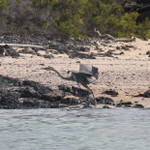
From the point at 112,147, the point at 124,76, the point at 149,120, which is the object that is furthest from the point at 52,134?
the point at 124,76

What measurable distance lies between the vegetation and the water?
1191 cm

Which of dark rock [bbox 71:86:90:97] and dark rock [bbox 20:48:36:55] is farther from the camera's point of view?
dark rock [bbox 20:48:36:55]

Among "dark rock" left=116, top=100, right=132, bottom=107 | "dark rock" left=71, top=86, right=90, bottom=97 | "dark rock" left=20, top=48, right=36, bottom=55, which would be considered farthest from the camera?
"dark rock" left=20, top=48, right=36, bottom=55

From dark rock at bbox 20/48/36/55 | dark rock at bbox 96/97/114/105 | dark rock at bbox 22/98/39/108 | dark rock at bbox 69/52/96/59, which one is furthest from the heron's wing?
dark rock at bbox 20/48/36/55

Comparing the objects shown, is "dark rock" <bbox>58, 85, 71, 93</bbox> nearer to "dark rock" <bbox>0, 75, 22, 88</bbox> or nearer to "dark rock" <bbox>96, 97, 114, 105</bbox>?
"dark rock" <bbox>96, 97, 114, 105</bbox>

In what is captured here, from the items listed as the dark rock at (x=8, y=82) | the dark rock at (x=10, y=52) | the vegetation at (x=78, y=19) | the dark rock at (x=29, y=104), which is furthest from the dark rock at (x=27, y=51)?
the dark rock at (x=29, y=104)

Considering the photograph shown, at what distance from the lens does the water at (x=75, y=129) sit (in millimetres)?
7961

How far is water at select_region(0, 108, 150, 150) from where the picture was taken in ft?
26.1

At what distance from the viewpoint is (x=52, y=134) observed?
29.0ft

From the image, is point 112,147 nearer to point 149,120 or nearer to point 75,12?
point 149,120

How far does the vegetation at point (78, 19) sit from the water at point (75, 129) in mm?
11910

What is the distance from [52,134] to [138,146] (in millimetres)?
1622

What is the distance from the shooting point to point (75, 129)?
935cm

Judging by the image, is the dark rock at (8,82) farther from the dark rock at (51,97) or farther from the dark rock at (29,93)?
the dark rock at (51,97)
